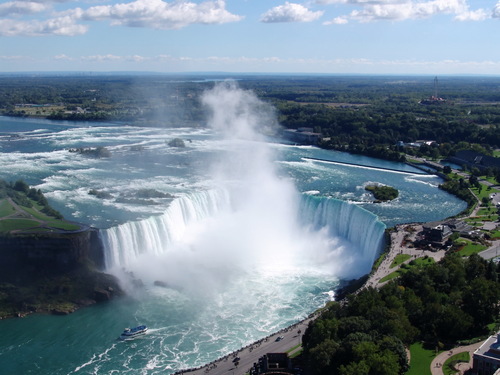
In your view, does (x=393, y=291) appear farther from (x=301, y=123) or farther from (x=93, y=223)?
(x=301, y=123)

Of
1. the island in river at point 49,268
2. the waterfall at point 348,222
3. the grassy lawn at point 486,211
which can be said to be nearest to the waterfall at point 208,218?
Result: the waterfall at point 348,222

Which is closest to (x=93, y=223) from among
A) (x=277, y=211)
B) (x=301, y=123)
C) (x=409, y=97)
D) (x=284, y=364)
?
(x=277, y=211)

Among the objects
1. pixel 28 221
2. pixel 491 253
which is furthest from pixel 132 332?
pixel 491 253

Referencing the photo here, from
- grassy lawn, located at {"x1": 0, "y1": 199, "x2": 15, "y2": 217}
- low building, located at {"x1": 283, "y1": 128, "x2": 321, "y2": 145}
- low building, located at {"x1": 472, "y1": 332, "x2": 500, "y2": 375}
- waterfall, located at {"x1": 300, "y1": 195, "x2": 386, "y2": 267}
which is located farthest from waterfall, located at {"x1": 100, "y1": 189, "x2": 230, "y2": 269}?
low building, located at {"x1": 283, "y1": 128, "x2": 321, "y2": 145}

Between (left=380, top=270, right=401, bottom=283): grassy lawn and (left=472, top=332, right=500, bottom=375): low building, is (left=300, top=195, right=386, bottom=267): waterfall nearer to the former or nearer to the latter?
(left=380, top=270, right=401, bottom=283): grassy lawn

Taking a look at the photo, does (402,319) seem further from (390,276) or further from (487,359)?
(390,276)
